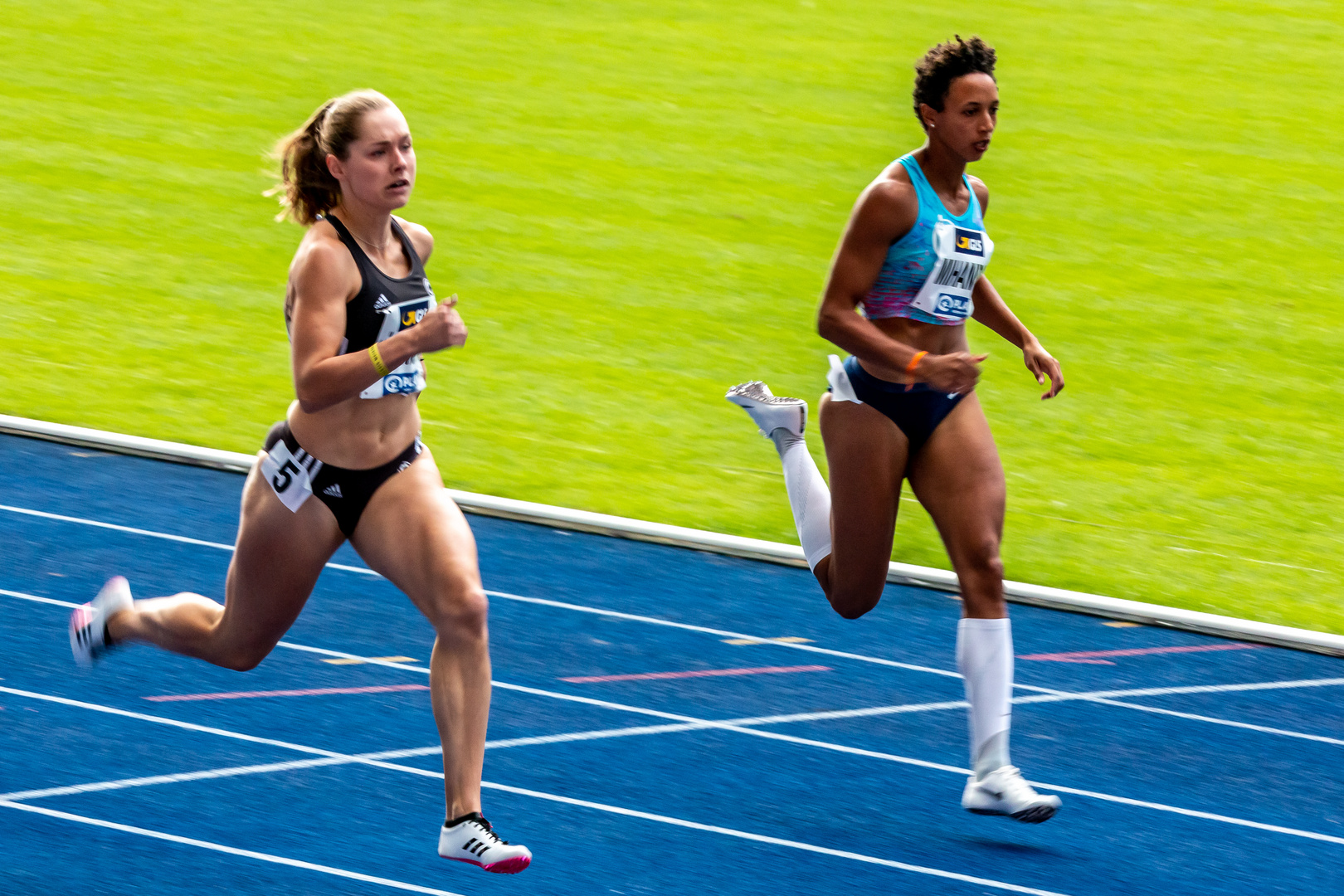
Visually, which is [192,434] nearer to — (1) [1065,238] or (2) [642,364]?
(2) [642,364]

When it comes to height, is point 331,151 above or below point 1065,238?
above

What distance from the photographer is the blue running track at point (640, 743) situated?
5613mm

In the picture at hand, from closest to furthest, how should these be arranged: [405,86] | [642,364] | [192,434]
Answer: [192,434]
[642,364]
[405,86]

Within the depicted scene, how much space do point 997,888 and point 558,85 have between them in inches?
712

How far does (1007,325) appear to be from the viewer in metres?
6.64

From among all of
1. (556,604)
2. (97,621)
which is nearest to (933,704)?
(556,604)

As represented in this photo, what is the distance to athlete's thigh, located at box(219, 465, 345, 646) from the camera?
540 centimetres

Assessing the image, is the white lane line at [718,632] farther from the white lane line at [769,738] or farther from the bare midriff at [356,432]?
the bare midriff at [356,432]

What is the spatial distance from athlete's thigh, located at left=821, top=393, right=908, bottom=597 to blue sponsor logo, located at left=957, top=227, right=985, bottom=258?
0.55 meters

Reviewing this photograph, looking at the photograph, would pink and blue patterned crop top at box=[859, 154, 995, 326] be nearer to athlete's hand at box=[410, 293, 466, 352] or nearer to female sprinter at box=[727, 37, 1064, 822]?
female sprinter at box=[727, 37, 1064, 822]

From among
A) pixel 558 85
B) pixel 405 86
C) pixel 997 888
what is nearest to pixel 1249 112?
pixel 558 85

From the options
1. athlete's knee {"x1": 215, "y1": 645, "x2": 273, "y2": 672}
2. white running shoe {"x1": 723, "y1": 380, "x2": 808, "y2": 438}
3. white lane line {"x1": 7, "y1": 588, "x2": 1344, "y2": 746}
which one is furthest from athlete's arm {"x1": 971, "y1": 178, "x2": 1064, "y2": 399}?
athlete's knee {"x1": 215, "y1": 645, "x2": 273, "y2": 672}

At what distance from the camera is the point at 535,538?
9.18 metres

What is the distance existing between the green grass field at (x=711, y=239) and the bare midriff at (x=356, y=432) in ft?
14.8
